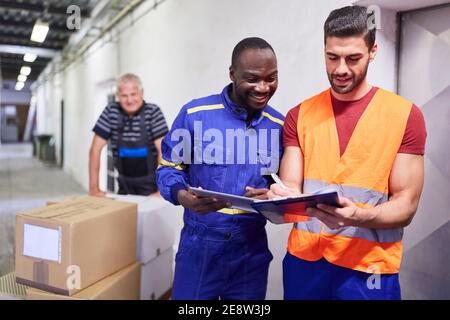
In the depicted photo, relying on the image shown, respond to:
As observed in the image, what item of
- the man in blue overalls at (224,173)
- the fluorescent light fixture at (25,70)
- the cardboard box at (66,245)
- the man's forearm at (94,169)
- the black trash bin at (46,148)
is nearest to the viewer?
the man in blue overalls at (224,173)

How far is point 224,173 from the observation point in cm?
110

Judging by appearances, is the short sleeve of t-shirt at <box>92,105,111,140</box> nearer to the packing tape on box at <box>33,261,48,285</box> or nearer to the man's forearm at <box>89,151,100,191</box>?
the man's forearm at <box>89,151,100,191</box>

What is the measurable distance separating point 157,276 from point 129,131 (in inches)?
29.2

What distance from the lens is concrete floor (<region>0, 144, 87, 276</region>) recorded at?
2.18 meters

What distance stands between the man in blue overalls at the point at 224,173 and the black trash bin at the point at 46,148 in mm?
6115

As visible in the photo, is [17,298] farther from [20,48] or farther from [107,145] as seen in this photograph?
[20,48]

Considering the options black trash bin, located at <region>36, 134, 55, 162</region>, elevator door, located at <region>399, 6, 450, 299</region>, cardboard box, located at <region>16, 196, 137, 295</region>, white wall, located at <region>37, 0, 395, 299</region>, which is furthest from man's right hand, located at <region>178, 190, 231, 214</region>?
black trash bin, located at <region>36, 134, 55, 162</region>

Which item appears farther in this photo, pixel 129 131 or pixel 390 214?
pixel 129 131

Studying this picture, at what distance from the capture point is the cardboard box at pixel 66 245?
127 centimetres

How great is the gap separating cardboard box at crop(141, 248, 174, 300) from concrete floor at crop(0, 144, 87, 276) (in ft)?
1.98

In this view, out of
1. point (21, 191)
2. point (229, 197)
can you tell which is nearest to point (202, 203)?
point (229, 197)

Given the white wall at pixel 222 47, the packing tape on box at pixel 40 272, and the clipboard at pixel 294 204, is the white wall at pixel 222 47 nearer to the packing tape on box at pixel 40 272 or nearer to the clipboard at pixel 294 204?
the clipboard at pixel 294 204

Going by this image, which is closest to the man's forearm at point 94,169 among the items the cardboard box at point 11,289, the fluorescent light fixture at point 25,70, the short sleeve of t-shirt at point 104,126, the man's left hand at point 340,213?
the short sleeve of t-shirt at point 104,126

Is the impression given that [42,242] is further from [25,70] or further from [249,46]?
[25,70]
